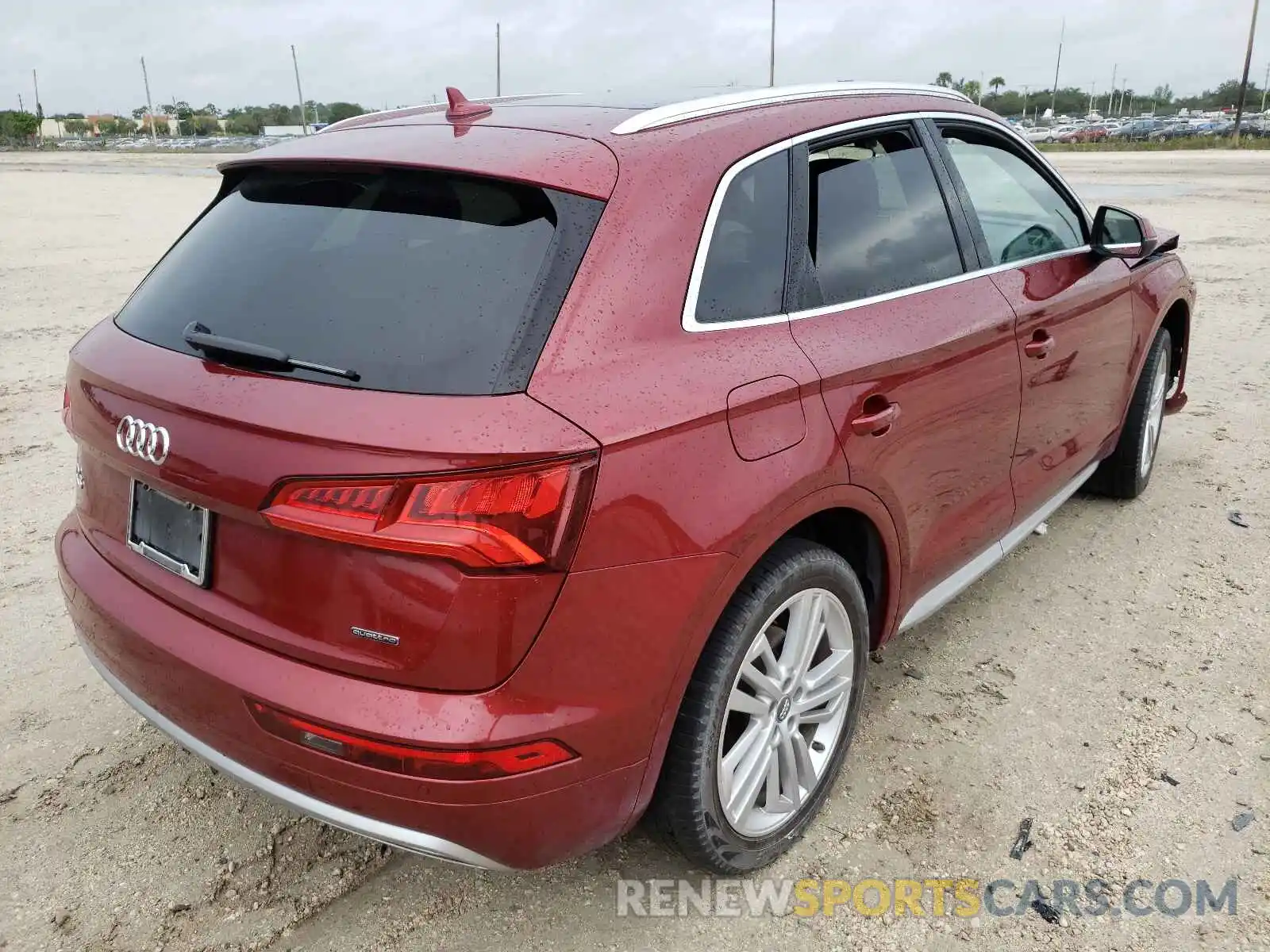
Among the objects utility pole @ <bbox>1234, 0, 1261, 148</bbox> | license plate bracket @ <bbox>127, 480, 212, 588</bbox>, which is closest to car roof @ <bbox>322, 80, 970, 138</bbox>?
license plate bracket @ <bbox>127, 480, 212, 588</bbox>

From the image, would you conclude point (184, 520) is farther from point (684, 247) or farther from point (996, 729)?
point (996, 729)

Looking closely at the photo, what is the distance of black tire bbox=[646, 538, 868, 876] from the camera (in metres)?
2.10

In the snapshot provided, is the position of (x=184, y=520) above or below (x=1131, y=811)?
above

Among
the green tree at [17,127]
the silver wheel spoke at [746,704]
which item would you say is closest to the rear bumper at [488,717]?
the silver wheel spoke at [746,704]

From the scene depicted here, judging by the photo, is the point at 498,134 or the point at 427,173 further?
the point at 498,134

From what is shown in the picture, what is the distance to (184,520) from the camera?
79.4 inches

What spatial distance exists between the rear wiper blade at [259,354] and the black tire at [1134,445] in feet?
12.0

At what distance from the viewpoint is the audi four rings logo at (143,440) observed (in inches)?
77.2

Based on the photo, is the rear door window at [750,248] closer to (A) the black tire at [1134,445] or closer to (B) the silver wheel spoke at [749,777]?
(B) the silver wheel spoke at [749,777]

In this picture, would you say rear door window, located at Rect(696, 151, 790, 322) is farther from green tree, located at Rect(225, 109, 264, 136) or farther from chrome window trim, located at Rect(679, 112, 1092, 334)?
green tree, located at Rect(225, 109, 264, 136)

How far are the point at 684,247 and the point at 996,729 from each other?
180 centimetres

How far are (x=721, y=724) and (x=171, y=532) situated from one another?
3.99ft

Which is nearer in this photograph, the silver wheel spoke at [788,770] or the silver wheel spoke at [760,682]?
the silver wheel spoke at [760,682]

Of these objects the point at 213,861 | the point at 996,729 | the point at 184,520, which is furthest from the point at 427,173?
the point at 996,729
